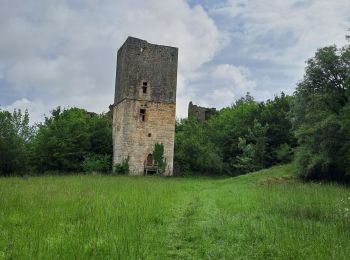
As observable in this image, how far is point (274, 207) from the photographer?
41.3ft

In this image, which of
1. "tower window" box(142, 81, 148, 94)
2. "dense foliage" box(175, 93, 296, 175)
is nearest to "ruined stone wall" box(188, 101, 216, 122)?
"dense foliage" box(175, 93, 296, 175)

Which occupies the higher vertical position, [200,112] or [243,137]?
[200,112]

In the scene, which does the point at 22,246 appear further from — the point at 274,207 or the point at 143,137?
the point at 143,137

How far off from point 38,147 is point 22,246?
30196mm

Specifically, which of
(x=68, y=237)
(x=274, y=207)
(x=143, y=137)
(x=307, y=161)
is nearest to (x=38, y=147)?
(x=143, y=137)

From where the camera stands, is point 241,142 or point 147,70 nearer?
point 147,70

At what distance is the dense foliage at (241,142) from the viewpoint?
3897cm

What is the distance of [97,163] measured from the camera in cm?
3466

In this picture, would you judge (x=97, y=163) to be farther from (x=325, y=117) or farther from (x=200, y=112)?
(x=200, y=112)

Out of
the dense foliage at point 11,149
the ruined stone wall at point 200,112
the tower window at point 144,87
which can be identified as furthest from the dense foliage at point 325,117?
the ruined stone wall at point 200,112

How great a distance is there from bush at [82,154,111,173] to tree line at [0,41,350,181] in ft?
0.19

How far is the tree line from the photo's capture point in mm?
25359

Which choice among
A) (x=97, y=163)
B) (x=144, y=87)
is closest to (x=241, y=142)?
(x=144, y=87)

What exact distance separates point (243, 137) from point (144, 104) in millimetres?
12832
